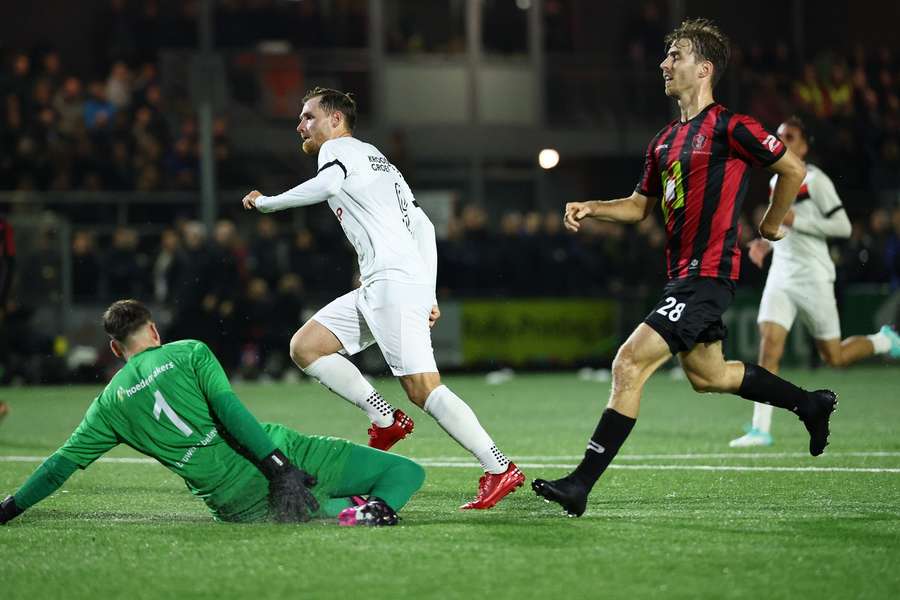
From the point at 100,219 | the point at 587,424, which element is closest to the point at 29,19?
the point at 100,219

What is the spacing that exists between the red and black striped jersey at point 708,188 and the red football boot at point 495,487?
4.45 feet

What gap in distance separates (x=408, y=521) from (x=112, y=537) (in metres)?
1.42

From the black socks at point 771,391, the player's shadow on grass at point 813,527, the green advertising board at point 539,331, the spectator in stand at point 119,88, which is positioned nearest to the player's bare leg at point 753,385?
the black socks at point 771,391

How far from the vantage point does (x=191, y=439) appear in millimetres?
6590

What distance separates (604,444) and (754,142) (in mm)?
1716

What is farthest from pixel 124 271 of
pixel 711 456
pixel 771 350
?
pixel 711 456

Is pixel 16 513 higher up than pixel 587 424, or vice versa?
pixel 16 513

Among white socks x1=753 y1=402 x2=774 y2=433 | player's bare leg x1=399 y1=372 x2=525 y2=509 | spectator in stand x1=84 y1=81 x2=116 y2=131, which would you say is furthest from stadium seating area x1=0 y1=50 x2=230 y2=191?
player's bare leg x1=399 y1=372 x2=525 y2=509

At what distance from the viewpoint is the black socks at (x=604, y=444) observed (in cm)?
707

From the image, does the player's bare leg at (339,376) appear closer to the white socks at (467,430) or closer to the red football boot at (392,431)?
the red football boot at (392,431)

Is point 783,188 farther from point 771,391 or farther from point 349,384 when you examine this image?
point 349,384

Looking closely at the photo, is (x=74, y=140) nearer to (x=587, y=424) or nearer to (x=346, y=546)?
(x=587, y=424)

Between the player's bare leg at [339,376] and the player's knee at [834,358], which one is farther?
the player's knee at [834,358]

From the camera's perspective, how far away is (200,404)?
6.58m
